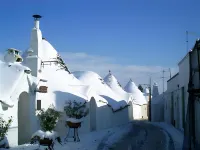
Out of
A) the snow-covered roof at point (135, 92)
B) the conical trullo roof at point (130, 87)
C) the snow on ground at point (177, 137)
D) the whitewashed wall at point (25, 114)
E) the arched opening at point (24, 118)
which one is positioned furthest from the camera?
the conical trullo roof at point (130, 87)

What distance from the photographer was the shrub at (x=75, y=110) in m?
19.5

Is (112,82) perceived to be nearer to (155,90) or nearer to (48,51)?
(155,90)

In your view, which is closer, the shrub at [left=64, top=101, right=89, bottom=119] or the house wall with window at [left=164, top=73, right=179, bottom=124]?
the shrub at [left=64, top=101, right=89, bottom=119]

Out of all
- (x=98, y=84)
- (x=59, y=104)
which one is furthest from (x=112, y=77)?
(x=59, y=104)

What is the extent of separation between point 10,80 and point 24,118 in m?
2.39

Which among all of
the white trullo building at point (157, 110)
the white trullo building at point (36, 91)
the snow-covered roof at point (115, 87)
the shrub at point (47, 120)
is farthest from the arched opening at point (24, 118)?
the white trullo building at point (157, 110)

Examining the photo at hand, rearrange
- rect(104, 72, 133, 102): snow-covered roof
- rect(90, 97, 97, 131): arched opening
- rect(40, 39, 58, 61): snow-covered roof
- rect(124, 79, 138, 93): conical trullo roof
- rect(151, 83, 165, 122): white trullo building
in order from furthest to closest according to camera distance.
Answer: rect(124, 79, 138, 93): conical trullo roof < rect(151, 83, 165, 122): white trullo building < rect(104, 72, 133, 102): snow-covered roof < rect(90, 97, 97, 131): arched opening < rect(40, 39, 58, 61): snow-covered roof

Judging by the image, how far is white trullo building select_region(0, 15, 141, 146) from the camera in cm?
1555

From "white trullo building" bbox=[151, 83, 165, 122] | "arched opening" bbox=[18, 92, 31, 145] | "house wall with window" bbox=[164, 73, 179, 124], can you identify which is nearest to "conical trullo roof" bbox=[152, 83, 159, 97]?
"white trullo building" bbox=[151, 83, 165, 122]

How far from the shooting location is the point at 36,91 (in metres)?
17.1

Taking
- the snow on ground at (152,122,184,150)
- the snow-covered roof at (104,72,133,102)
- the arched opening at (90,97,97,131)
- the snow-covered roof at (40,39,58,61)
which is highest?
the snow-covered roof at (40,39,58,61)

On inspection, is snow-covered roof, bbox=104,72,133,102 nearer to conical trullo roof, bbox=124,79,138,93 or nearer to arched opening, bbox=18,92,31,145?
conical trullo roof, bbox=124,79,138,93

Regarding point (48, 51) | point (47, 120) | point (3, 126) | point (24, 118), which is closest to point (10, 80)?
point (24, 118)

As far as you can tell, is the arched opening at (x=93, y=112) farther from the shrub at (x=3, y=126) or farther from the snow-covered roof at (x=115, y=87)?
→ the snow-covered roof at (x=115, y=87)
